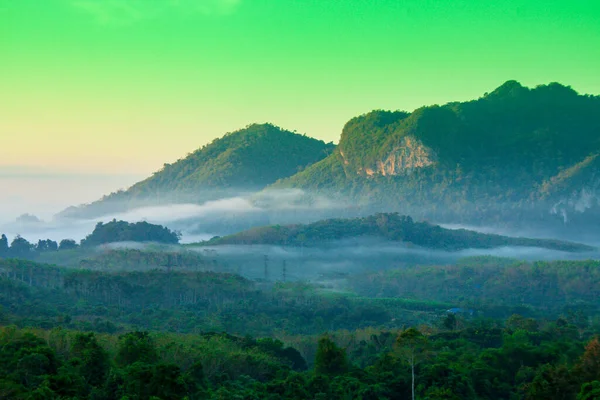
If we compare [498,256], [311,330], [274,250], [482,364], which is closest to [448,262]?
[498,256]

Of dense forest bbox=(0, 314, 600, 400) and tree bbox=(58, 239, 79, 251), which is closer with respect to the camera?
dense forest bbox=(0, 314, 600, 400)

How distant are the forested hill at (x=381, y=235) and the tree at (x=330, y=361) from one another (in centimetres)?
11239

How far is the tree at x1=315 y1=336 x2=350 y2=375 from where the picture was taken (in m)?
68.0

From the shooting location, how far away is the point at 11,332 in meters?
67.2

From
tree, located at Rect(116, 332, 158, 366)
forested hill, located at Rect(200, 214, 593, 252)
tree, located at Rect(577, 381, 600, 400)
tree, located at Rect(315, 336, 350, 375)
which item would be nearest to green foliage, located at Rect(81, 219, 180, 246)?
forested hill, located at Rect(200, 214, 593, 252)

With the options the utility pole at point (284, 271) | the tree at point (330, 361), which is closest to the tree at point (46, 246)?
the utility pole at point (284, 271)

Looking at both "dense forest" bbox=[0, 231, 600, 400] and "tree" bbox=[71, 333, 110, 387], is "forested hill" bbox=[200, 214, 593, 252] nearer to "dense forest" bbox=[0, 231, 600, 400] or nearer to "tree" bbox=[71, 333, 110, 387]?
"dense forest" bbox=[0, 231, 600, 400]

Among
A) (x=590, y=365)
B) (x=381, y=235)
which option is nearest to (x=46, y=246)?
(x=381, y=235)

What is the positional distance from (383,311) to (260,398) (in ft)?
199

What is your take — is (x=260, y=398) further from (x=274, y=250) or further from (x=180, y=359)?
(x=274, y=250)

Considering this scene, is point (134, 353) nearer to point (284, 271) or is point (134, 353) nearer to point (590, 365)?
point (590, 365)

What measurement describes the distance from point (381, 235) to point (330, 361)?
117 m

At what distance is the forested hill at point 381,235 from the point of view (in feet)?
591

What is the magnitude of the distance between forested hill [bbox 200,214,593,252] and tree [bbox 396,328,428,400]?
4425 inches
